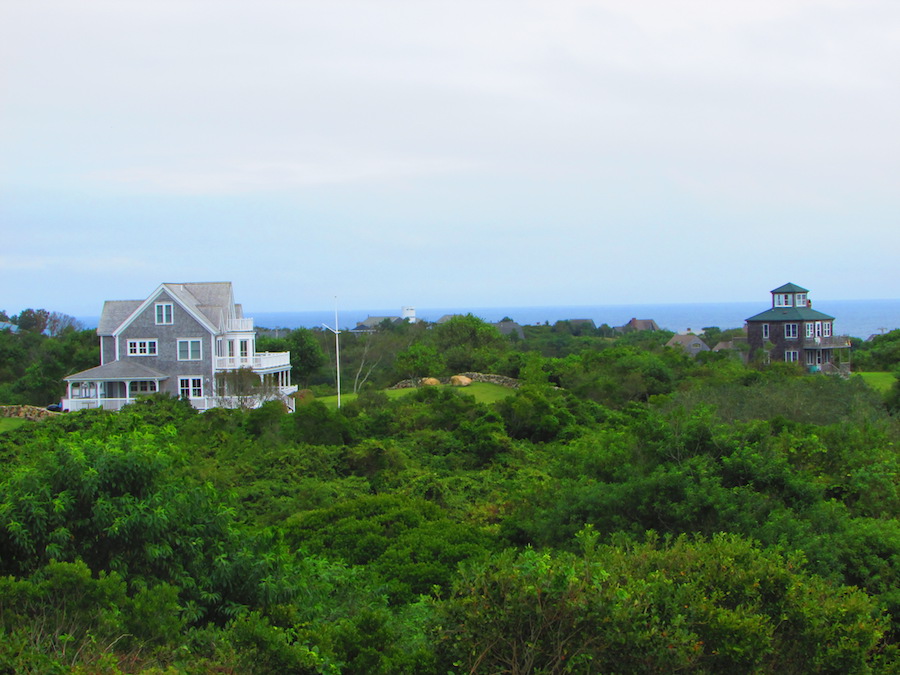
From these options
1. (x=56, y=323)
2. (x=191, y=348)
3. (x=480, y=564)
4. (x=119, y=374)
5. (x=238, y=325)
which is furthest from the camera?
(x=56, y=323)

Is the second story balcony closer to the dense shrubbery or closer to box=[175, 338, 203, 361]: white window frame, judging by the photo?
the dense shrubbery

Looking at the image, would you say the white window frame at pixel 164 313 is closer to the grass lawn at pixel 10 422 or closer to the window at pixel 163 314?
the window at pixel 163 314

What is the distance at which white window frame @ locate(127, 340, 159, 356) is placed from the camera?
3375 centimetres

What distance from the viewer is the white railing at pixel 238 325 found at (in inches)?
1359

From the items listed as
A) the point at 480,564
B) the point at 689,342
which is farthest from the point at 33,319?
the point at 480,564

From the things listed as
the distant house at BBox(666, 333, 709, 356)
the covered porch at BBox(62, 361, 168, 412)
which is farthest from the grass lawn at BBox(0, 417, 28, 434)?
the distant house at BBox(666, 333, 709, 356)

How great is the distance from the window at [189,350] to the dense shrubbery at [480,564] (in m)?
13.5

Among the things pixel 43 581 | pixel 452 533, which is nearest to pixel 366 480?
pixel 452 533

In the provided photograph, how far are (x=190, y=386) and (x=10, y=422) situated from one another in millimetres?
6364

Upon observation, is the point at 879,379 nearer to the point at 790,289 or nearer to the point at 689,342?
the point at 790,289

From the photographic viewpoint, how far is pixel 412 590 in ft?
42.1

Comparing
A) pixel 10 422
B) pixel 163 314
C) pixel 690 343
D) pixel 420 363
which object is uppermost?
pixel 163 314

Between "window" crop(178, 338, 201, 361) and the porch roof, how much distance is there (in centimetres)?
100

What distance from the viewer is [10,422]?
103ft
